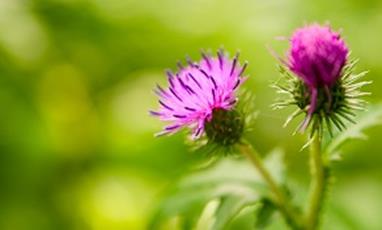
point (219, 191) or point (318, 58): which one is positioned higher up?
point (318, 58)

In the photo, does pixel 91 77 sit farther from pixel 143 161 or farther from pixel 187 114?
pixel 187 114

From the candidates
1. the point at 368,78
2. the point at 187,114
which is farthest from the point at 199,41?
the point at 187,114

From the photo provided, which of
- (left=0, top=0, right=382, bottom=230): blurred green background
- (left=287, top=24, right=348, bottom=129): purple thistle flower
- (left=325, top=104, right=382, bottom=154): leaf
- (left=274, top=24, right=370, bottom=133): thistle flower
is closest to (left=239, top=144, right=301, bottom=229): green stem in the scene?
(left=325, top=104, right=382, bottom=154): leaf

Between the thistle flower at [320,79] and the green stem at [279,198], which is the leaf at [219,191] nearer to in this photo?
the green stem at [279,198]

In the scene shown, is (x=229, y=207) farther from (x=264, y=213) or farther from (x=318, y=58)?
(x=318, y=58)

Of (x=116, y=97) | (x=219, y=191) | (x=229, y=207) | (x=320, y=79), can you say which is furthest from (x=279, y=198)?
(x=116, y=97)

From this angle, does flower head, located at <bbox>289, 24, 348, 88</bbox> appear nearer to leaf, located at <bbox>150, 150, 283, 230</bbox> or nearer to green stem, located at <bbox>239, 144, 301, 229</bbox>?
green stem, located at <bbox>239, 144, 301, 229</bbox>

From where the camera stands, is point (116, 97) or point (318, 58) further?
point (116, 97)
